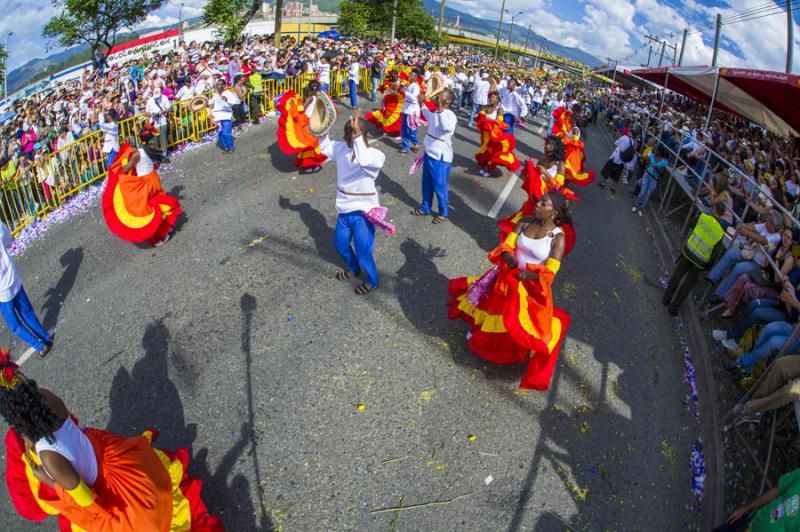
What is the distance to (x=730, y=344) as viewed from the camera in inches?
216

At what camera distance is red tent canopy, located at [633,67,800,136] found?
852 cm

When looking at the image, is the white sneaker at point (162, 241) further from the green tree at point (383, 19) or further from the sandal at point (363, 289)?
the green tree at point (383, 19)

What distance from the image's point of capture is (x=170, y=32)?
43.4m

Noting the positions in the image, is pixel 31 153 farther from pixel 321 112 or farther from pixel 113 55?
pixel 113 55

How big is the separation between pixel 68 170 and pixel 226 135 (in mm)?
3029

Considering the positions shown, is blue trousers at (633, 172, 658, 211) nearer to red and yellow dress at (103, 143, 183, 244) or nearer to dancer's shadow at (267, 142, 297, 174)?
dancer's shadow at (267, 142, 297, 174)

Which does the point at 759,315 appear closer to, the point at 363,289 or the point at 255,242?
the point at 363,289

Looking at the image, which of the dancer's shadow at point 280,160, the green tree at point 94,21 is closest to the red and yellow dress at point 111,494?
the dancer's shadow at point 280,160

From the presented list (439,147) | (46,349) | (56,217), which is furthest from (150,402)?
(56,217)

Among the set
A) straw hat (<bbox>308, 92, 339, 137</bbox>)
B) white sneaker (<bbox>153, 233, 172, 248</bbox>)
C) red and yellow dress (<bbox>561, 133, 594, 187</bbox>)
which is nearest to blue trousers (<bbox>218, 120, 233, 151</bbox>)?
white sneaker (<bbox>153, 233, 172, 248</bbox>)

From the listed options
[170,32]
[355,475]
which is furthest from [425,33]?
[355,475]

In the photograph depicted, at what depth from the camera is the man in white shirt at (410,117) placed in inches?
404

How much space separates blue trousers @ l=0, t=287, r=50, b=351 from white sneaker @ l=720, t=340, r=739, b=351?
24.7ft

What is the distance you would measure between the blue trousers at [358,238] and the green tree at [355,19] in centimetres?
4200
